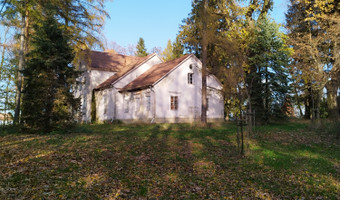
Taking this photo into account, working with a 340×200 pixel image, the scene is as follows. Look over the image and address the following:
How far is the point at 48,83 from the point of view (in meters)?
14.4

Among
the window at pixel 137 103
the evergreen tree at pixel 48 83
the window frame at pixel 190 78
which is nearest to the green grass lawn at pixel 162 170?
the evergreen tree at pixel 48 83

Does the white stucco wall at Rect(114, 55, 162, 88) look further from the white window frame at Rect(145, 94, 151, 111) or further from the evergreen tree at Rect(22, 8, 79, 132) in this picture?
the evergreen tree at Rect(22, 8, 79, 132)

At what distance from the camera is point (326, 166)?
9.38m

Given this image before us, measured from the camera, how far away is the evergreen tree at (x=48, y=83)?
47.1ft

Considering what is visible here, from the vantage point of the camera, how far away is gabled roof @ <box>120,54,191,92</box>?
24781 millimetres

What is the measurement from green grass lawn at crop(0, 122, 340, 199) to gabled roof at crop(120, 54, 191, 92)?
40.9ft

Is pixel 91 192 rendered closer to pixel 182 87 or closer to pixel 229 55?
pixel 229 55

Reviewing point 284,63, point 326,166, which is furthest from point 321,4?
point 326,166

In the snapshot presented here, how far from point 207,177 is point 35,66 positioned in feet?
39.0

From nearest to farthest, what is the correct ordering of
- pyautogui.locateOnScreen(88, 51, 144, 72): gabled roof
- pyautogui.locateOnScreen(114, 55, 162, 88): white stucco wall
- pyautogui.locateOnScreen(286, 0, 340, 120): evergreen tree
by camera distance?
pyautogui.locateOnScreen(286, 0, 340, 120): evergreen tree < pyautogui.locateOnScreen(114, 55, 162, 88): white stucco wall < pyautogui.locateOnScreen(88, 51, 144, 72): gabled roof

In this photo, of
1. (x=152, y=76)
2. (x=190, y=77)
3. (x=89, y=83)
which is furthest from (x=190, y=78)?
(x=89, y=83)

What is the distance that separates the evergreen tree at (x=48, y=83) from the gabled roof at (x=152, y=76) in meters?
9.87

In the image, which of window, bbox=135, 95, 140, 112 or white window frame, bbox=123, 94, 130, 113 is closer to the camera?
window, bbox=135, 95, 140, 112

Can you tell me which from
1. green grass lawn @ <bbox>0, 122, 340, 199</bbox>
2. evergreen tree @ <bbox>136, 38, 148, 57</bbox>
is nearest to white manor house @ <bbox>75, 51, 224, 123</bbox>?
green grass lawn @ <bbox>0, 122, 340, 199</bbox>
